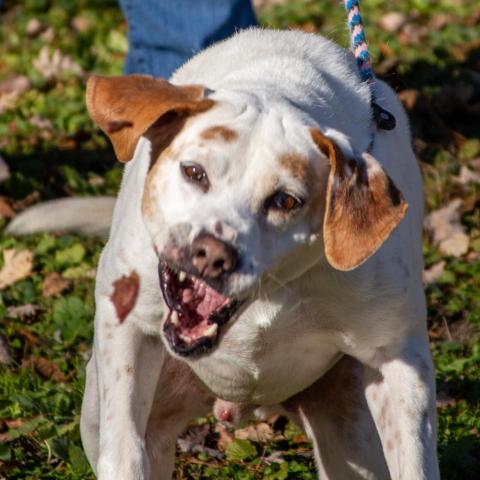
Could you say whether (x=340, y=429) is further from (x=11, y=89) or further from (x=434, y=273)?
(x=11, y=89)

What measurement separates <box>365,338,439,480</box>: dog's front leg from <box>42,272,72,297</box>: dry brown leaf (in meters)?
2.17

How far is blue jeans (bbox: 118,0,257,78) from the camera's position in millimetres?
6281

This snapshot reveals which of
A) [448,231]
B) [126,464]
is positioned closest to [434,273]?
[448,231]

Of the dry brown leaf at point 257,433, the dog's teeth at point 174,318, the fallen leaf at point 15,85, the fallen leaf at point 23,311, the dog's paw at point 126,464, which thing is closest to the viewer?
the dog's teeth at point 174,318

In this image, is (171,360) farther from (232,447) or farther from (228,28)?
(228,28)

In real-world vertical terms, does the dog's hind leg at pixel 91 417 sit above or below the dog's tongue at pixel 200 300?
below

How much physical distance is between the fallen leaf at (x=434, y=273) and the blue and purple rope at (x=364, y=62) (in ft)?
5.60

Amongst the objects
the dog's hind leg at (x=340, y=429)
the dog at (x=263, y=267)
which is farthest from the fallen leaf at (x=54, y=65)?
the dog's hind leg at (x=340, y=429)

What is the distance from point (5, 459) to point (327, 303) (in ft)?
4.94

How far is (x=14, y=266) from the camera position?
5.92m

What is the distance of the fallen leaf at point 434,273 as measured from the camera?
19.1ft

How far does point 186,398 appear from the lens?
4395mm

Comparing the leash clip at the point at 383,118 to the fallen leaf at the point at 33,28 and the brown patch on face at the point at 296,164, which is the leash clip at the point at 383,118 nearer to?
the brown patch on face at the point at 296,164

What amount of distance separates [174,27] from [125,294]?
9.06 ft
